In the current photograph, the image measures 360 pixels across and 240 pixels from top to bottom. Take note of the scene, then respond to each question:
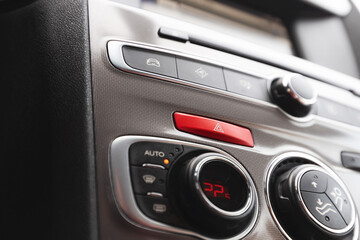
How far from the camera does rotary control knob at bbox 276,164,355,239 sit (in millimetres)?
471

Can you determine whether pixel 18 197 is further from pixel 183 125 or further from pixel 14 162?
pixel 183 125

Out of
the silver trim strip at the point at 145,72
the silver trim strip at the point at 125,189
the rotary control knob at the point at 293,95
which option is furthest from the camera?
the rotary control knob at the point at 293,95

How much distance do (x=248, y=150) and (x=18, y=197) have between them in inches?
12.3

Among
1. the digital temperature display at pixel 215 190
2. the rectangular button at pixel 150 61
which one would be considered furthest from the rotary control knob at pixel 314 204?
the rectangular button at pixel 150 61

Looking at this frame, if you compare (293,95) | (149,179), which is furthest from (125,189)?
(293,95)

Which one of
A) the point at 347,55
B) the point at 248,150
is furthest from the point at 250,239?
the point at 347,55

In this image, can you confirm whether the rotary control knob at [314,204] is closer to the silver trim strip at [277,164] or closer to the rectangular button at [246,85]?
the silver trim strip at [277,164]

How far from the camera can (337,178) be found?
0.58 m

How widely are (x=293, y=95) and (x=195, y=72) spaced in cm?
18

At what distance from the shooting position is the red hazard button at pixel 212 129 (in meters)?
0.49

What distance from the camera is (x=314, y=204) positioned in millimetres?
487

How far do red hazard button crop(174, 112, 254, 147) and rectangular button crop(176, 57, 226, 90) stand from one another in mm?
65

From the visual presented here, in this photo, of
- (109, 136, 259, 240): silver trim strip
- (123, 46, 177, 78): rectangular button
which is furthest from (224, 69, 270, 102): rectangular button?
(109, 136, 259, 240): silver trim strip

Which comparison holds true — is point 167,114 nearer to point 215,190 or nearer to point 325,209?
point 215,190
